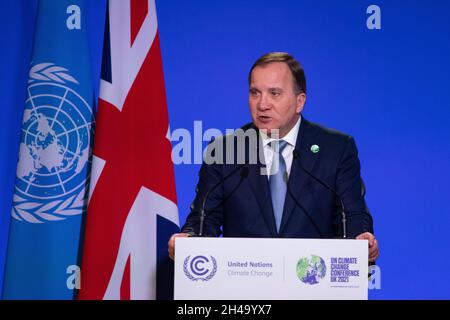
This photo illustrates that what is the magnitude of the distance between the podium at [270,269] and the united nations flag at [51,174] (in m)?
1.56

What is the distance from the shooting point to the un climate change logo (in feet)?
7.38

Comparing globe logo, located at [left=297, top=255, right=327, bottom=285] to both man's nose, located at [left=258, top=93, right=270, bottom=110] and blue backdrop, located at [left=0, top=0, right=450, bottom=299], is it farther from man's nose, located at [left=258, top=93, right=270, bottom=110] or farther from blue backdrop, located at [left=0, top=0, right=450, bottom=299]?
blue backdrop, located at [left=0, top=0, right=450, bottom=299]

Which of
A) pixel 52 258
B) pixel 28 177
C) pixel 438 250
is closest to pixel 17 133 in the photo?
pixel 28 177

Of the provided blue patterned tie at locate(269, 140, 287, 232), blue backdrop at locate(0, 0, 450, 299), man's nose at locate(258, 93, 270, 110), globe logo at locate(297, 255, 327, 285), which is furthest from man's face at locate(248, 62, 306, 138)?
globe logo at locate(297, 255, 327, 285)

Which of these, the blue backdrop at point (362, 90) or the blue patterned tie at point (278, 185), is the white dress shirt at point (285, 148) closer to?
the blue patterned tie at point (278, 185)

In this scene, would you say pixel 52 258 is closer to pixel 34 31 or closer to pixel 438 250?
pixel 34 31

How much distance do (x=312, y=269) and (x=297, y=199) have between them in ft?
2.32

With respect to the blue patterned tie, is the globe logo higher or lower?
lower

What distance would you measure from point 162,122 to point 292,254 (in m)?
1.63

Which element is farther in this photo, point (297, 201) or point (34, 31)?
point (34, 31)

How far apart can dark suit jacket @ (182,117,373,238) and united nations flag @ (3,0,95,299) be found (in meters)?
0.93

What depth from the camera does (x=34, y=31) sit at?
3.75 metres
